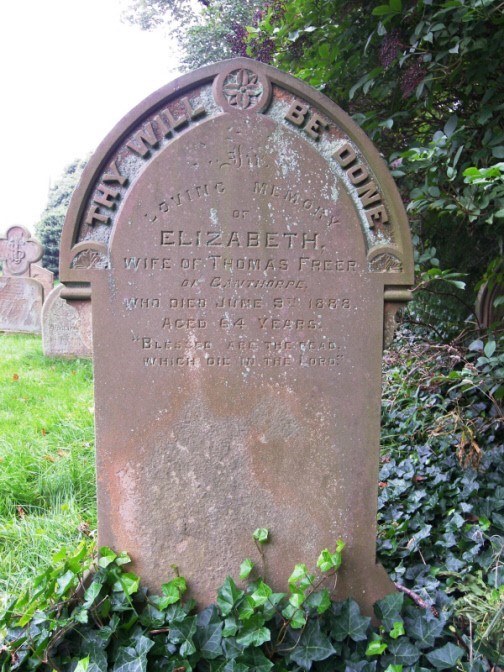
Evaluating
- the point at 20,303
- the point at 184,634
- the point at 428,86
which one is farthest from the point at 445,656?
the point at 20,303

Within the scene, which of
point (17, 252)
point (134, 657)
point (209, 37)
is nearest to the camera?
point (134, 657)

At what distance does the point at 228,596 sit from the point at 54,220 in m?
18.9

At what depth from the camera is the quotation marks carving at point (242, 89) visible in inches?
82.9

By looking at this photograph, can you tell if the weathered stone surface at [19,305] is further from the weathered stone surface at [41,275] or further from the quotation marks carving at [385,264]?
the quotation marks carving at [385,264]

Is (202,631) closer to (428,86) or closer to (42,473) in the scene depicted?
(42,473)

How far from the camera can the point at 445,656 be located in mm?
1974

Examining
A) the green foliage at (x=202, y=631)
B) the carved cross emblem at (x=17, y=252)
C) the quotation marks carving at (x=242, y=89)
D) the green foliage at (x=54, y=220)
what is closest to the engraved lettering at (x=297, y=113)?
the quotation marks carving at (x=242, y=89)

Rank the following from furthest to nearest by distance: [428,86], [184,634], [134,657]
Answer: [428,86] → [184,634] → [134,657]

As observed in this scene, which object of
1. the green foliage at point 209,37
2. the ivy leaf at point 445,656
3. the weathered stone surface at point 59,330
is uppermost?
the green foliage at point 209,37

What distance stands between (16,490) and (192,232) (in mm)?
2337

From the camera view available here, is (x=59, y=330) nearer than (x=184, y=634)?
No

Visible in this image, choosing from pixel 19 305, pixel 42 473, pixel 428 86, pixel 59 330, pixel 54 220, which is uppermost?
pixel 54 220

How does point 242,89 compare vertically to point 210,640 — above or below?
above

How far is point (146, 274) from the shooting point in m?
2.15
